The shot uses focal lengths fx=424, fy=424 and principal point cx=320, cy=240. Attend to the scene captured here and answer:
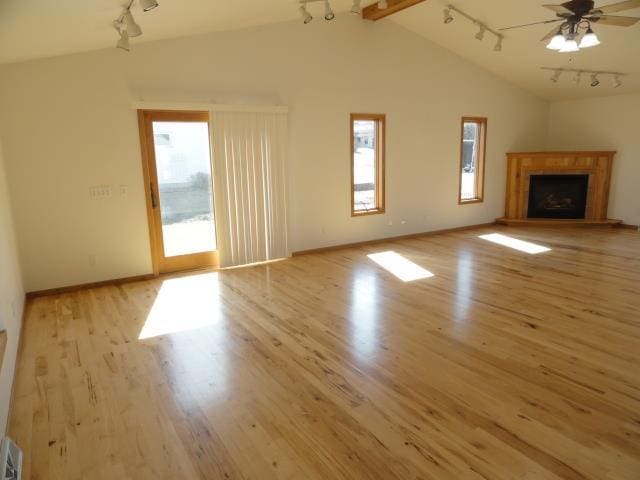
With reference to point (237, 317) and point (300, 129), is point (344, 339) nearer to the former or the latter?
point (237, 317)

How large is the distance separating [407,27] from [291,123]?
268cm

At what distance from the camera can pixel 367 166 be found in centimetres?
702

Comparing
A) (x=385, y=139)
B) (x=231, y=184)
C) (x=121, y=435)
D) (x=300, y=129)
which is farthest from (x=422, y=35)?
(x=121, y=435)

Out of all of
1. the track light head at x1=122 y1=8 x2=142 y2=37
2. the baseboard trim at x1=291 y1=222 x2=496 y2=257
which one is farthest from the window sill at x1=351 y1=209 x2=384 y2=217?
the track light head at x1=122 y1=8 x2=142 y2=37

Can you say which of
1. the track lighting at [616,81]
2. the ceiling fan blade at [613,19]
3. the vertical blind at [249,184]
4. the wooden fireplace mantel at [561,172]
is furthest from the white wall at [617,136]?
the vertical blind at [249,184]

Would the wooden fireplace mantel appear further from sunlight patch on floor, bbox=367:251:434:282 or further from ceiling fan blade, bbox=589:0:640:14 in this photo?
ceiling fan blade, bbox=589:0:640:14

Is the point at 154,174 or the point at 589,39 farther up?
the point at 589,39

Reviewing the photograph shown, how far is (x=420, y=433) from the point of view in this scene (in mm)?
2238

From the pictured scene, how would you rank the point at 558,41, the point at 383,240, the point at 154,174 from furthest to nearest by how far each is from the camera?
1. the point at 383,240
2. the point at 154,174
3. the point at 558,41

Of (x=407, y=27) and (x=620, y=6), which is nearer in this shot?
(x=620, y=6)

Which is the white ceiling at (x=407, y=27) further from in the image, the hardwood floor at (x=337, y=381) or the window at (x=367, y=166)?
the hardwood floor at (x=337, y=381)

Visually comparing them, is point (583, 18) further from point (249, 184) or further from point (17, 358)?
point (17, 358)

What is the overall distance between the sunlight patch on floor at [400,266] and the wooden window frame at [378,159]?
0.92m

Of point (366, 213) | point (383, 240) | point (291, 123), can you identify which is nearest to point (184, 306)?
point (291, 123)
